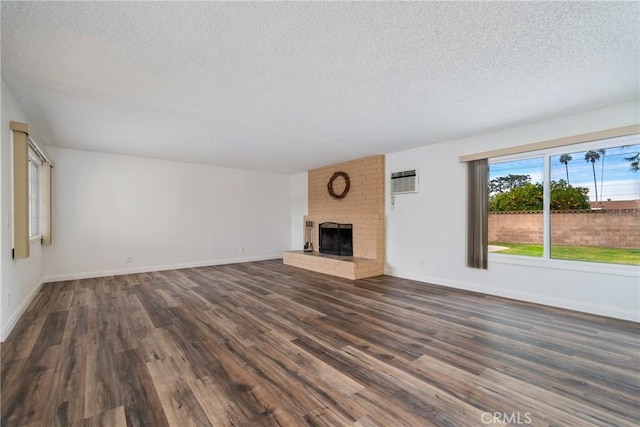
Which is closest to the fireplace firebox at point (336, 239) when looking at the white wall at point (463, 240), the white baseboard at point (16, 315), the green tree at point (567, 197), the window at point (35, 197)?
the white wall at point (463, 240)

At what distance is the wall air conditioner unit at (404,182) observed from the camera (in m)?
4.93

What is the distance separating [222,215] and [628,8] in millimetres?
6734

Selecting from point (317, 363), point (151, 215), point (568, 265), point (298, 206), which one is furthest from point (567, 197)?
point (151, 215)

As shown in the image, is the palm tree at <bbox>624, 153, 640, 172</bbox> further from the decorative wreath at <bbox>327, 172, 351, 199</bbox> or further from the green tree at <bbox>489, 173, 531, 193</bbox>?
the decorative wreath at <bbox>327, 172, 351, 199</bbox>

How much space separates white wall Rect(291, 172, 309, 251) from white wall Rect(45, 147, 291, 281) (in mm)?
528

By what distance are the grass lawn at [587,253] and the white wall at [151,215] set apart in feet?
18.6

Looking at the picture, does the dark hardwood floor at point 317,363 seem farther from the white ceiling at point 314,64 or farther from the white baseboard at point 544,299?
the white ceiling at point 314,64

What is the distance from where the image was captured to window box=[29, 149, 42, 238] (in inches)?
164

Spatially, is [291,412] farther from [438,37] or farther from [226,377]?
[438,37]

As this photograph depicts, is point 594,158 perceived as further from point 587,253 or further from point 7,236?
point 7,236

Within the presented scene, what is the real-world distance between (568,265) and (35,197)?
25.3 ft

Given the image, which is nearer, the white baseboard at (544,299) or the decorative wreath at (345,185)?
the white baseboard at (544,299)

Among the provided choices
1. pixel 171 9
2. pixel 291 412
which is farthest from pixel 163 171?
pixel 291 412

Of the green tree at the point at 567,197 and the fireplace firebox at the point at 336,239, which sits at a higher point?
the green tree at the point at 567,197
